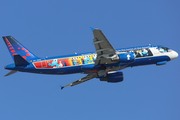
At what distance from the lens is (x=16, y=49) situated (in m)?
51.5

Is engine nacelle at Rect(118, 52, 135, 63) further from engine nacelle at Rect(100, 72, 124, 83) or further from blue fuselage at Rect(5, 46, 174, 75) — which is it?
engine nacelle at Rect(100, 72, 124, 83)

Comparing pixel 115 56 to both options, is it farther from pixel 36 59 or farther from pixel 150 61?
pixel 36 59

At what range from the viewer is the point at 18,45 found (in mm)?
51781

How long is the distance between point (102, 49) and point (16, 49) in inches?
681

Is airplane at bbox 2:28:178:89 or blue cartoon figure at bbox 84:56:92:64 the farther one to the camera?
blue cartoon figure at bbox 84:56:92:64

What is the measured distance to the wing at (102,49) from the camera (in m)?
43.2

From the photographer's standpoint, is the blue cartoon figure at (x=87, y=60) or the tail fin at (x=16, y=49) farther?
the tail fin at (x=16, y=49)

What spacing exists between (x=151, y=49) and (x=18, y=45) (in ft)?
85.2

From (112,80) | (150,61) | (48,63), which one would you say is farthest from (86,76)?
(150,61)

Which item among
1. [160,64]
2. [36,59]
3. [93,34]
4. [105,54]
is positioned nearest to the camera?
[93,34]

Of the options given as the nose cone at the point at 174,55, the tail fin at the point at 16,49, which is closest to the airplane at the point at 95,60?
the tail fin at the point at 16,49

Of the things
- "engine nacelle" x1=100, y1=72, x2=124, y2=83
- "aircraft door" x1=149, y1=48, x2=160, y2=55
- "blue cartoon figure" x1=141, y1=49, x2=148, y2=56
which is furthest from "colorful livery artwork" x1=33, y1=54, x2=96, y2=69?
"aircraft door" x1=149, y1=48, x2=160, y2=55

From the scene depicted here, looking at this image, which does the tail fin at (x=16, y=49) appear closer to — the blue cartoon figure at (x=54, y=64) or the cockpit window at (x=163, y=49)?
the blue cartoon figure at (x=54, y=64)

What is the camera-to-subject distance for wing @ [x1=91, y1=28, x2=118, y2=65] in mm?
43250
